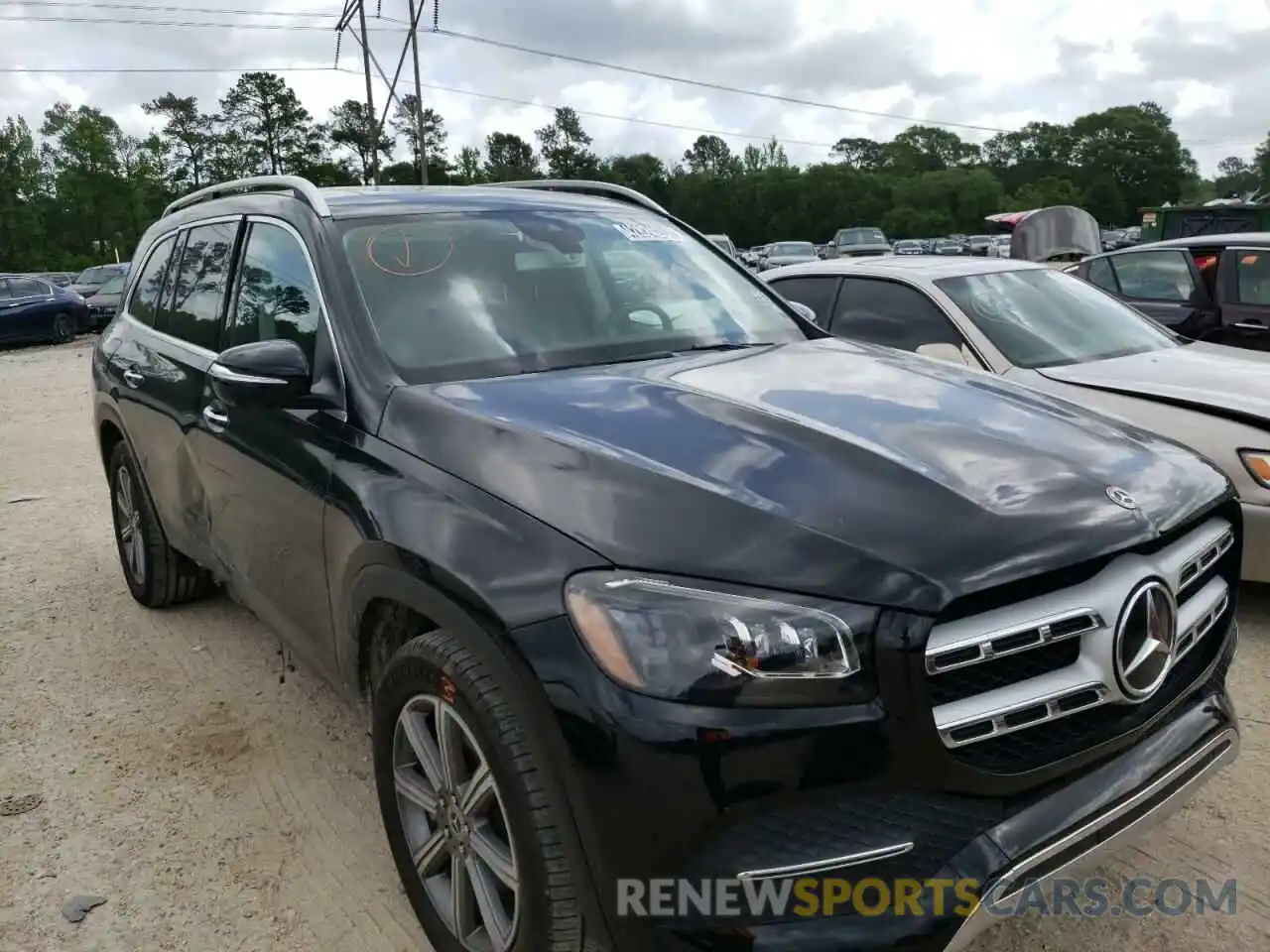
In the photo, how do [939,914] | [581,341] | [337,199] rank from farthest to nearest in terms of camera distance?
[337,199] < [581,341] < [939,914]

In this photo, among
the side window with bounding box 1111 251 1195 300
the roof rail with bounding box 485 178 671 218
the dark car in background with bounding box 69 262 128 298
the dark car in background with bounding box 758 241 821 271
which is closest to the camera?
the roof rail with bounding box 485 178 671 218

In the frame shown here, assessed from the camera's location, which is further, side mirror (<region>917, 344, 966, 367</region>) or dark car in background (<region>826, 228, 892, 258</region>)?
dark car in background (<region>826, 228, 892, 258</region>)

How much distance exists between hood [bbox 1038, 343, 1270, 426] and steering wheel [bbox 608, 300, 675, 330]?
8.19ft

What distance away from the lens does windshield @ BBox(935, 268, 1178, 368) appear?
5.20 meters

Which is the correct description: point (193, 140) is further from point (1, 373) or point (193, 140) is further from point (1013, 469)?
point (1013, 469)

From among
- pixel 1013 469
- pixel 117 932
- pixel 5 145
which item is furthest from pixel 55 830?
pixel 5 145

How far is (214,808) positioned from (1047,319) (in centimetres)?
457

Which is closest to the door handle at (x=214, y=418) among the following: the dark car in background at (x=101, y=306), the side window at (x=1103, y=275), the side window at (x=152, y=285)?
the side window at (x=152, y=285)

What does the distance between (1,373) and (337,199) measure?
1704 cm

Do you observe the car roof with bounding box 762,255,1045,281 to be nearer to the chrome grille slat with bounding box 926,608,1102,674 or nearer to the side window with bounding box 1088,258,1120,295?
the side window with bounding box 1088,258,1120,295

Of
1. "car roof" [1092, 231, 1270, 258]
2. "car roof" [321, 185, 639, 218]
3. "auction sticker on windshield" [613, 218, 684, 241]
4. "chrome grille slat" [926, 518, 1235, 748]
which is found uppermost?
"car roof" [321, 185, 639, 218]

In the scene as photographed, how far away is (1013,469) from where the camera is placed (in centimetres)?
214

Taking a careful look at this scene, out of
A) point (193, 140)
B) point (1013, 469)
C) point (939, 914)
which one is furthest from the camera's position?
point (193, 140)

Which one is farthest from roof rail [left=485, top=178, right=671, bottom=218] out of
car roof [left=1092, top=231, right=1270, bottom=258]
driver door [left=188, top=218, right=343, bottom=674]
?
car roof [left=1092, top=231, right=1270, bottom=258]
